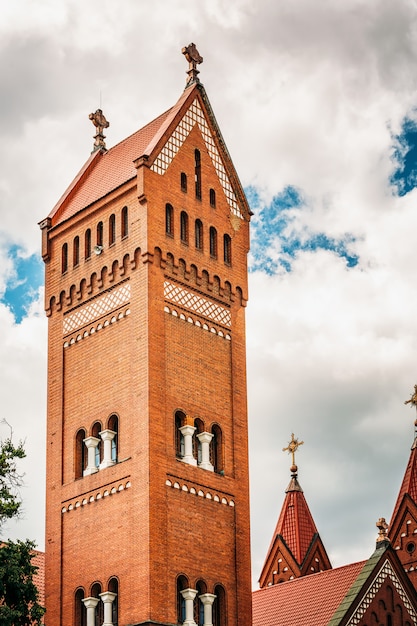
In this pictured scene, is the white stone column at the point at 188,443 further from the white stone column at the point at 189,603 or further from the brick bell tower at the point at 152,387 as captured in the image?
the white stone column at the point at 189,603

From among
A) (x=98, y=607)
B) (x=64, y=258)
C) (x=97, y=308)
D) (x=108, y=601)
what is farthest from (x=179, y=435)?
(x=64, y=258)

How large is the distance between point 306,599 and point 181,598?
10.4m

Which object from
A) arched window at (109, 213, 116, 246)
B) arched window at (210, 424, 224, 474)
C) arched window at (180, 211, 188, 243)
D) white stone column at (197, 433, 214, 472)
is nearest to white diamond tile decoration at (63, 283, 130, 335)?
arched window at (109, 213, 116, 246)

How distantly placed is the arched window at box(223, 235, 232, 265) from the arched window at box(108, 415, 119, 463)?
7.33 meters

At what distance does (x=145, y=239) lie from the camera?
42.9 meters

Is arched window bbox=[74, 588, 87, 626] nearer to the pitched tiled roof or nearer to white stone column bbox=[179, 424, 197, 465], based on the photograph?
white stone column bbox=[179, 424, 197, 465]

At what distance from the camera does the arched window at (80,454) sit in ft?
140

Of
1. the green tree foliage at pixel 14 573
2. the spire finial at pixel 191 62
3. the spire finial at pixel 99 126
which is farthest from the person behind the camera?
the spire finial at pixel 99 126

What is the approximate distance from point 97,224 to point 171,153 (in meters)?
3.46

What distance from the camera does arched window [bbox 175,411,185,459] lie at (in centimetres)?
4181

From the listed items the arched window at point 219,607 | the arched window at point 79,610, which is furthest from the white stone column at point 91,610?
the arched window at point 219,607

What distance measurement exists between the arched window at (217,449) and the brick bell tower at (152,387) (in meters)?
0.04

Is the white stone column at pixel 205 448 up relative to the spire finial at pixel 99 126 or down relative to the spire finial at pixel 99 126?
down

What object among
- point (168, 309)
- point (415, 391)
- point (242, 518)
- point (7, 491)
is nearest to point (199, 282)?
point (168, 309)
